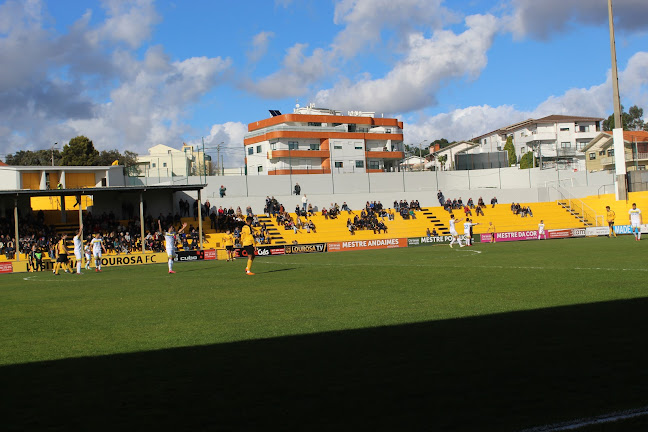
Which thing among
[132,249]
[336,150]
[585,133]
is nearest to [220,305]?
[132,249]

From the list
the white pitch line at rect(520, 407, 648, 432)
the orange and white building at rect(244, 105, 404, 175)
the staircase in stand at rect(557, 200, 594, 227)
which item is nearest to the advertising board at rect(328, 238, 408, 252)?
the staircase in stand at rect(557, 200, 594, 227)

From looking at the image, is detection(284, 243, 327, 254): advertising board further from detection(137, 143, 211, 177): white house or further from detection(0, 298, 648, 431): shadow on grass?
Result: detection(0, 298, 648, 431): shadow on grass

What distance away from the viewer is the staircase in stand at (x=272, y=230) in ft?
152

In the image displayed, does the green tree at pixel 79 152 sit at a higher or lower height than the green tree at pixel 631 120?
lower

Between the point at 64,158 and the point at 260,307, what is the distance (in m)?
82.4

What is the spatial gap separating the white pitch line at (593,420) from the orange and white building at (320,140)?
6892cm

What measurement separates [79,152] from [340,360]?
8840 cm

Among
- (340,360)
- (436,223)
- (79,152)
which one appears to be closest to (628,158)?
(436,223)

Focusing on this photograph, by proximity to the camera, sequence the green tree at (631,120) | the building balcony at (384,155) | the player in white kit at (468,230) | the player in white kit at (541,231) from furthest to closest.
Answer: the green tree at (631,120), the building balcony at (384,155), the player in white kit at (541,231), the player in white kit at (468,230)

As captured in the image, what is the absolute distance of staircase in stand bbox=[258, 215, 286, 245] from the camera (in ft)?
152

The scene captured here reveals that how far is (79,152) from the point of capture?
88250 mm

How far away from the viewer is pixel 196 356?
7.95 meters

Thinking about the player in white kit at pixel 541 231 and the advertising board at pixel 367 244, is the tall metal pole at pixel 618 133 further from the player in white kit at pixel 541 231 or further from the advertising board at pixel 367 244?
the advertising board at pixel 367 244

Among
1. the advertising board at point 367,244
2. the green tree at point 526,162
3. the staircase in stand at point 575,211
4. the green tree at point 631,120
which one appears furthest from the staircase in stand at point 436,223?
the green tree at point 631,120
